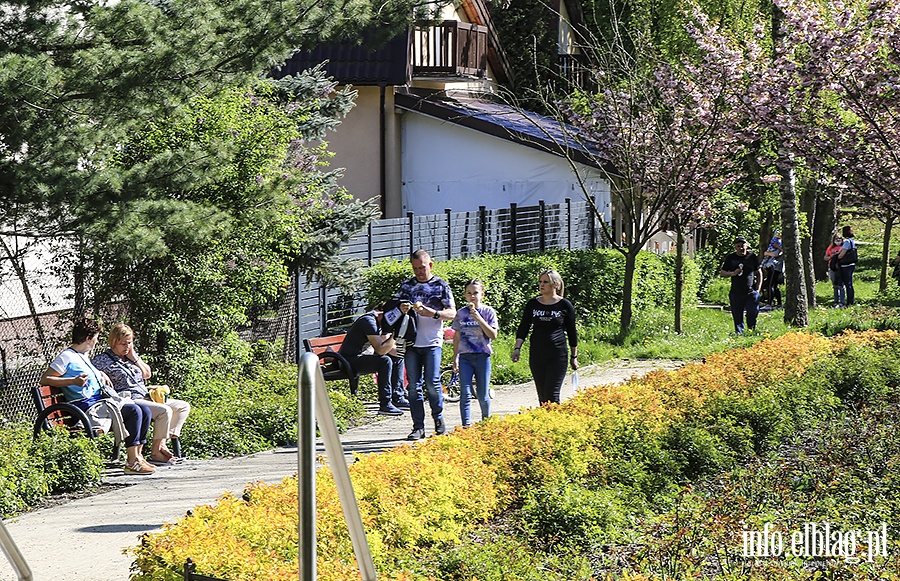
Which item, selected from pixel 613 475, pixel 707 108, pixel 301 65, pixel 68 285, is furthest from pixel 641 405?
pixel 301 65

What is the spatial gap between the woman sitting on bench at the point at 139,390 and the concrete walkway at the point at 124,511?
10.0 inches

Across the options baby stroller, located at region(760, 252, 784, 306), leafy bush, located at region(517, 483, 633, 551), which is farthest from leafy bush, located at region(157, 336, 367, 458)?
baby stroller, located at region(760, 252, 784, 306)

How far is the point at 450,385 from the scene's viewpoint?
1470cm

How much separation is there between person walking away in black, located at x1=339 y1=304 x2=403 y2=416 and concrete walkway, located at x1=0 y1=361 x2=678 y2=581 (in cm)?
99

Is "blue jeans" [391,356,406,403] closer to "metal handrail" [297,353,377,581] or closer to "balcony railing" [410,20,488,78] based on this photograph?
"metal handrail" [297,353,377,581]

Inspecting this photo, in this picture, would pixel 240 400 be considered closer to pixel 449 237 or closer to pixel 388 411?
pixel 388 411

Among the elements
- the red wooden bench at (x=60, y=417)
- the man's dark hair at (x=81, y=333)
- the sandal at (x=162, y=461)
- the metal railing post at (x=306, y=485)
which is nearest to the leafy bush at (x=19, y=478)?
the red wooden bench at (x=60, y=417)

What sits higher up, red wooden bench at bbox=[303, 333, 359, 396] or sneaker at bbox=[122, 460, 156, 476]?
red wooden bench at bbox=[303, 333, 359, 396]

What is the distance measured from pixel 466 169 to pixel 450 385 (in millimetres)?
13308

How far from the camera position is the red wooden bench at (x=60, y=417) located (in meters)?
9.65

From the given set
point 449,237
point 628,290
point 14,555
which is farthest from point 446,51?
point 14,555

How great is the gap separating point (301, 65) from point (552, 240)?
6.70 m

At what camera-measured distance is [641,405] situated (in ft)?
31.2

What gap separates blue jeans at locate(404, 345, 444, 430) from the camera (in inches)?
434
